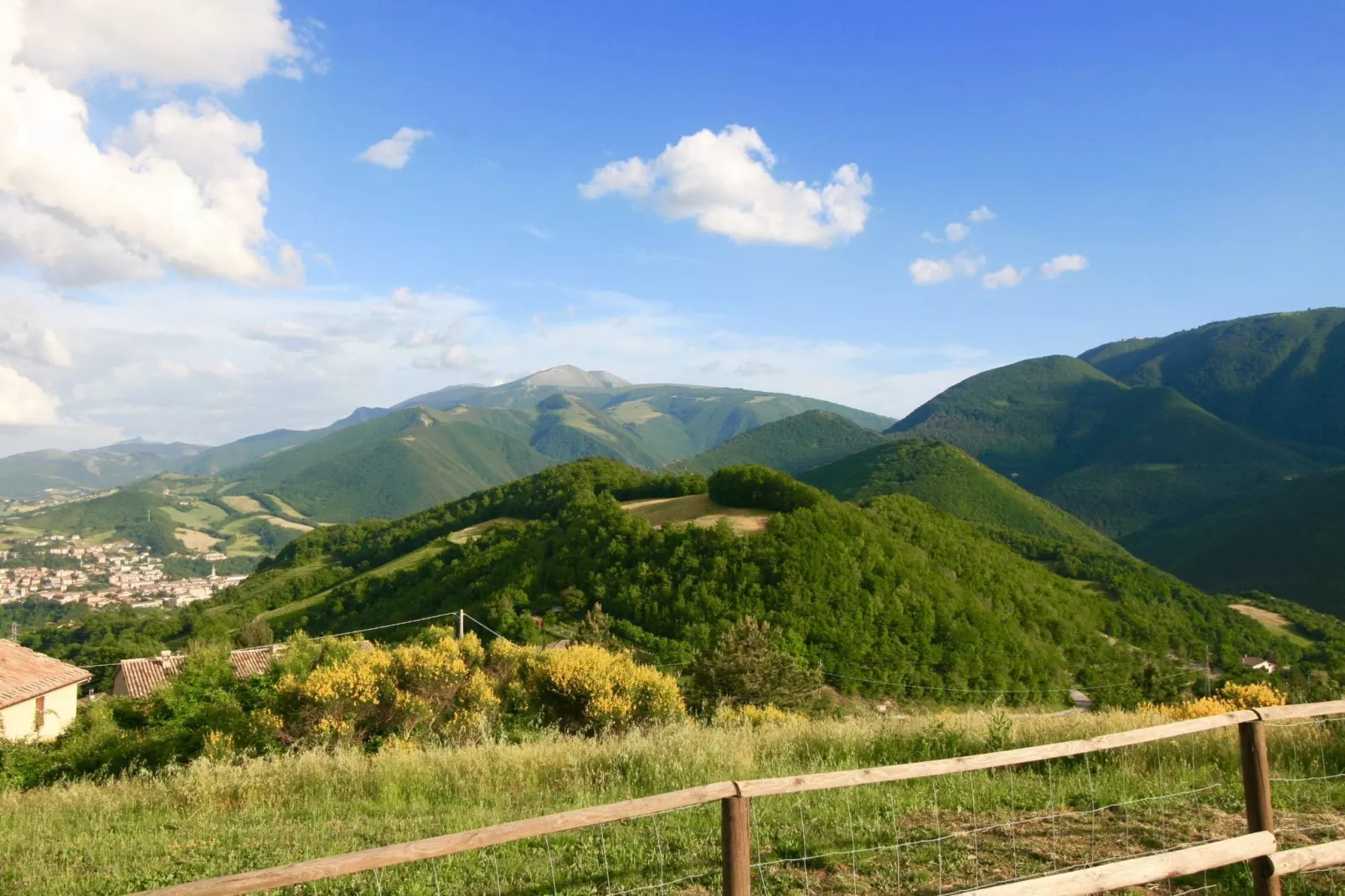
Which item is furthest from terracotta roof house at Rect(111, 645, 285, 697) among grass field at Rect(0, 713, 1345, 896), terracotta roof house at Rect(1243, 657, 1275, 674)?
terracotta roof house at Rect(1243, 657, 1275, 674)

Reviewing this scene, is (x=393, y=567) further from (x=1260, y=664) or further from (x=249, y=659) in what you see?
(x=1260, y=664)

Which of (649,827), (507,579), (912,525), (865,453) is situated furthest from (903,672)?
(865,453)

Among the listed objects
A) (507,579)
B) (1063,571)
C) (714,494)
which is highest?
(714,494)

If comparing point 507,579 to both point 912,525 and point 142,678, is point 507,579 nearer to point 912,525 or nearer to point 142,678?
point 142,678

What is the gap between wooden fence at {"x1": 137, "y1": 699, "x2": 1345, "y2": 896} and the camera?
3.21 m

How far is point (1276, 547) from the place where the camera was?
310 ft

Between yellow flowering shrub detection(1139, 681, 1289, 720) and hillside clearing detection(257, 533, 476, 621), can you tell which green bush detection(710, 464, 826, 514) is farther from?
yellow flowering shrub detection(1139, 681, 1289, 720)

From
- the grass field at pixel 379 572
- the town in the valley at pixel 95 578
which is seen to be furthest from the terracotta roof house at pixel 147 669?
the town in the valley at pixel 95 578

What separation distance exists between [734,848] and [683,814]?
2701mm

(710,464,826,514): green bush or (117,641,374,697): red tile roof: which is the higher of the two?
(710,464,826,514): green bush

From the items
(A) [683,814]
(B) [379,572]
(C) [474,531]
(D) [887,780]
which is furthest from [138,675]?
(D) [887,780]

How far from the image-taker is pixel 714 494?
4788 cm

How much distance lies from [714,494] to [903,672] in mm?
16631

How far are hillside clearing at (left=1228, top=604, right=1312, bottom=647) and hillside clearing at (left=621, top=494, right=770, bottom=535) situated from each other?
48.2 m
